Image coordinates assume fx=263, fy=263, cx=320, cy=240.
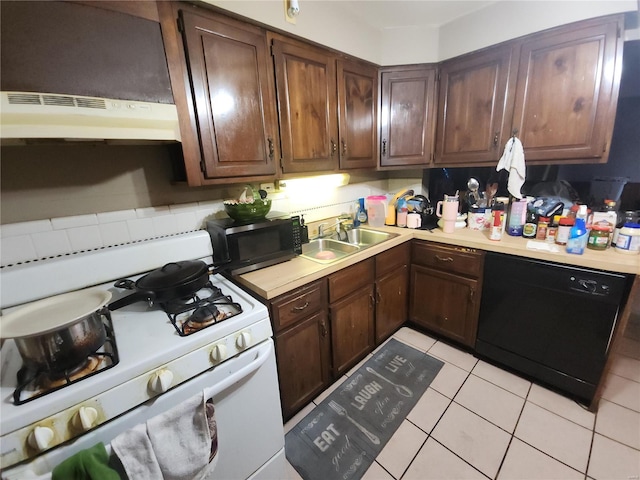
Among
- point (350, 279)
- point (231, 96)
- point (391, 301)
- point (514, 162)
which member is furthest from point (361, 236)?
point (231, 96)

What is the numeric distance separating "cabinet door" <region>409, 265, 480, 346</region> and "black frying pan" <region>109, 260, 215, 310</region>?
1.62 metres

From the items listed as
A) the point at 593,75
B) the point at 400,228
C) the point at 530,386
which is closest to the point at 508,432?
the point at 530,386

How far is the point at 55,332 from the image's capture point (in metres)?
0.72

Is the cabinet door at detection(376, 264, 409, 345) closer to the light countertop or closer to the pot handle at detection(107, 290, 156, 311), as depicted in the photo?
the light countertop

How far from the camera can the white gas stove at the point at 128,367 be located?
64 cm

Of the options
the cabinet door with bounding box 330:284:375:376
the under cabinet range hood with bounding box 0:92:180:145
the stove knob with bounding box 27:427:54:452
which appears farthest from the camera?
the cabinet door with bounding box 330:284:375:376

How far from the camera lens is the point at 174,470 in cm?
76

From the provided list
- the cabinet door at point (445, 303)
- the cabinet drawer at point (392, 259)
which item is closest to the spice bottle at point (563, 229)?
the cabinet door at point (445, 303)

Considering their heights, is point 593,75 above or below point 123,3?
below

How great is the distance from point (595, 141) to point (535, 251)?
722 mm

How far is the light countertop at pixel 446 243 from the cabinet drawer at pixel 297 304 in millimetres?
45

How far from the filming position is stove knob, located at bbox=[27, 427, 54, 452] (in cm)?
61

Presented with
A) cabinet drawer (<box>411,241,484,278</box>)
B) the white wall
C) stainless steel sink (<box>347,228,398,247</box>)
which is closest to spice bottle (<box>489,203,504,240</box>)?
cabinet drawer (<box>411,241,484,278</box>)

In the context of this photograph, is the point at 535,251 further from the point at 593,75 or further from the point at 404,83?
the point at 404,83
